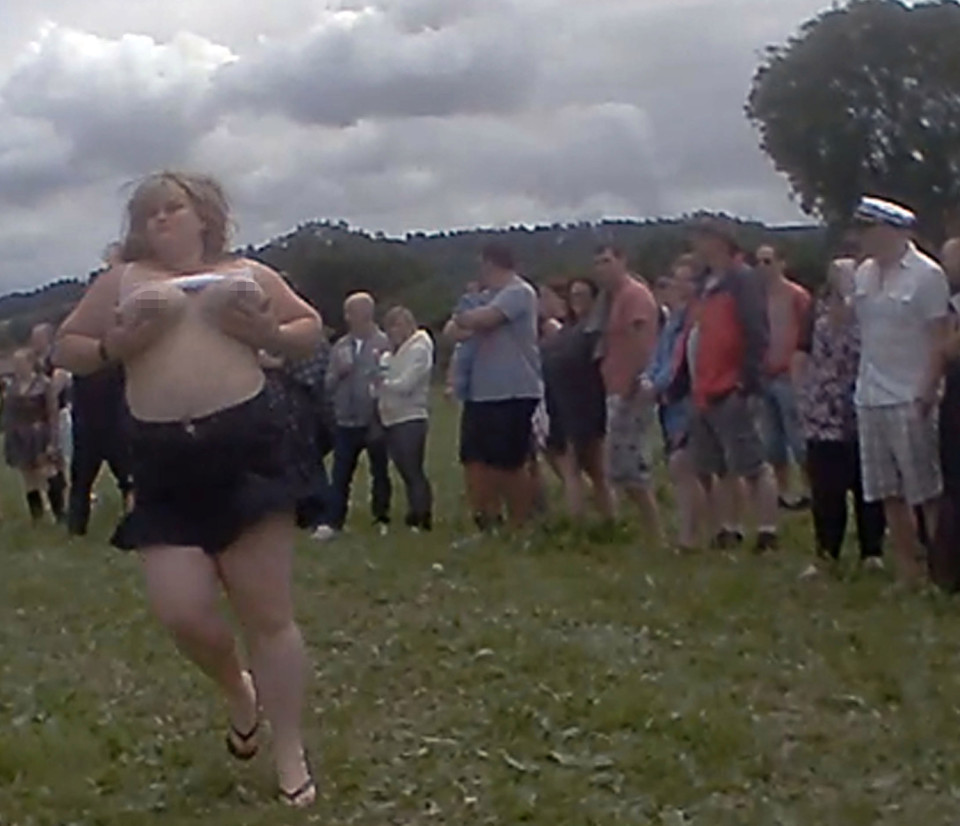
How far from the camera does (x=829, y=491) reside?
9594 mm

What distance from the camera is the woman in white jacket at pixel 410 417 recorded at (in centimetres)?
1244

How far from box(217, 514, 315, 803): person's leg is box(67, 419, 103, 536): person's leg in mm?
7124

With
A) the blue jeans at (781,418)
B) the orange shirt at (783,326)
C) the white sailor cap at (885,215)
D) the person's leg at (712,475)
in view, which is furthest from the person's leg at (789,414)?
the white sailor cap at (885,215)

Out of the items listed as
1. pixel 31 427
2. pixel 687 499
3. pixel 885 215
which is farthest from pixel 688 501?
pixel 31 427

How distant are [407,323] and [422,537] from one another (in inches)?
78.3

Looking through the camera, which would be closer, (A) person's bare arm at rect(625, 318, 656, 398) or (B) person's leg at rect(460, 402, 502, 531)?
(A) person's bare arm at rect(625, 318, 656, 398)

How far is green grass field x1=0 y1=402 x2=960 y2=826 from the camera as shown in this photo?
5621 mm

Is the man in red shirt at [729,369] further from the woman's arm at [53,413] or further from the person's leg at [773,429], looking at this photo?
the woman's arm at [53,413]

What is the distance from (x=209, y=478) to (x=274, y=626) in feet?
1.57

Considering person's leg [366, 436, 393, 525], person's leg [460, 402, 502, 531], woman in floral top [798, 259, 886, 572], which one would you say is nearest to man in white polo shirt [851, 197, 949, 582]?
woman in floral top [798, 259, 886, 572]

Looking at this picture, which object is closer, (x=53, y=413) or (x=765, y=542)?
(x=765, y=542)

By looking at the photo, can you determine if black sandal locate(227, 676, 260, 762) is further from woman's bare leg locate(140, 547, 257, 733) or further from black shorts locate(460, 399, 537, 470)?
black shorts locate(460, 399, 537, 470)

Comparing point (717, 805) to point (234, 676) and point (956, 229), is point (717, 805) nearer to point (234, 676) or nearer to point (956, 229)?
point (234, 676)

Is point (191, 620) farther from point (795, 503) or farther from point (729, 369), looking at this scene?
point (795, 503)
